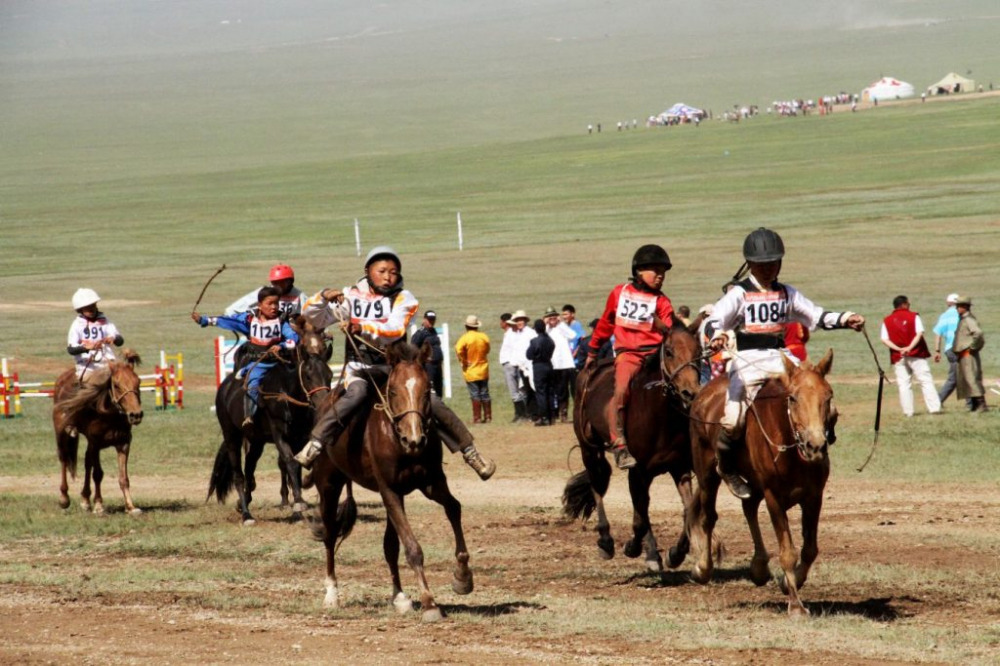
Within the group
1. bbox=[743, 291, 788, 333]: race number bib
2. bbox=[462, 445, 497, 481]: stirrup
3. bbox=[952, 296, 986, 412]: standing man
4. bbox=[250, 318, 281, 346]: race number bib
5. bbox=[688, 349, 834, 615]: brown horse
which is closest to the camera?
bbox=[688, 349, 834, 615]: brown horse

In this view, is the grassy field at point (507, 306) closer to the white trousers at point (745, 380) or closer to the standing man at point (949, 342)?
the standing man at point (949, 342)

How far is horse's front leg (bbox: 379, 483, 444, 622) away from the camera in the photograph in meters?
11.2

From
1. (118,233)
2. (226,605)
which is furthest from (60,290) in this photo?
(226,605)

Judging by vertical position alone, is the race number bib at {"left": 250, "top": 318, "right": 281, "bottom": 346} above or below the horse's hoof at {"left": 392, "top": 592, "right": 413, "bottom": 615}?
above

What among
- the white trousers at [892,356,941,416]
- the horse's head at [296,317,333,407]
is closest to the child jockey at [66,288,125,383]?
the horse's head at [296,317,333,407]

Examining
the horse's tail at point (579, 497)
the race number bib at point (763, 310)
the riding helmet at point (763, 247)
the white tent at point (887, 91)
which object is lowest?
the horse's tail at point (579, 497)

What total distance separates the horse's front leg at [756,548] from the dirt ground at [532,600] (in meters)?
0.21

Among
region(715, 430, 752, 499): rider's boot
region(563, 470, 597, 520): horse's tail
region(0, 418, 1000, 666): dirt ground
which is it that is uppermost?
region(715, 430, 752, 499): rider's boot

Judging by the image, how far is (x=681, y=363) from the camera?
12.9m

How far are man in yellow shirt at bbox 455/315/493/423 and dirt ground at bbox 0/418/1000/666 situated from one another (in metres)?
9.97

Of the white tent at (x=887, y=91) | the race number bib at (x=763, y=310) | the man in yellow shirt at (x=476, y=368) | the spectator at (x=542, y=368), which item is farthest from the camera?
the white tent at (x=887, y=91)

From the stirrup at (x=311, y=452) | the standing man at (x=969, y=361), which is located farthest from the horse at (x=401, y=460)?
the standing man at (x=969, y=361)

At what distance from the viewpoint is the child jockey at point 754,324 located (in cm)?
1138

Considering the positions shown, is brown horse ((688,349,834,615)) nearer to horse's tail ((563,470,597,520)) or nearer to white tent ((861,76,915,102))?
horse's tail ((563,470,597,520))
